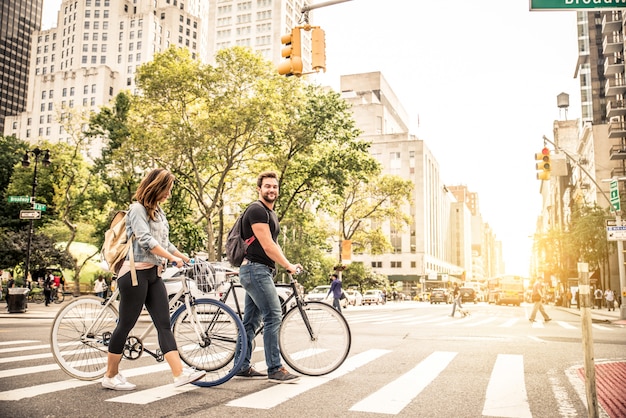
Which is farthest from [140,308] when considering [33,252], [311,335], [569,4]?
[33,252]

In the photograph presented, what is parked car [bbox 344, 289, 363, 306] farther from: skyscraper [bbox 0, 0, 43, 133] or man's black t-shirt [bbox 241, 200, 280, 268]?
skyscraper [bbox 0, 0, 43, 133]

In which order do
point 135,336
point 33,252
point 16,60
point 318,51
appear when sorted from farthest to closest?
1. point 16,60
2. point 33,252
3. point 318,51
4. point 135,336

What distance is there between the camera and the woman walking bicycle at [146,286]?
504 cm

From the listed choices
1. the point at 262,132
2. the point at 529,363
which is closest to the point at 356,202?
the point at 262,132

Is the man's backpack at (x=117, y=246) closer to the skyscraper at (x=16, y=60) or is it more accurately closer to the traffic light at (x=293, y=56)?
the traffic light at (x=293, y=56)

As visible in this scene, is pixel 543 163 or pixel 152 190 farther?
pixel 543 163

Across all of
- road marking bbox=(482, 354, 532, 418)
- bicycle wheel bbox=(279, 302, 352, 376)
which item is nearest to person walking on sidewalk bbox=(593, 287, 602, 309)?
road marking bbox=(482, 354, 532, 418)

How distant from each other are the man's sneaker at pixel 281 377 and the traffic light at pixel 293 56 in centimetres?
678

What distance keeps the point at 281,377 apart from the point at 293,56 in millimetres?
7239

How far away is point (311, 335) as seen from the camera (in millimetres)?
5871

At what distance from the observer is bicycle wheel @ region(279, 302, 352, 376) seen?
5.83m

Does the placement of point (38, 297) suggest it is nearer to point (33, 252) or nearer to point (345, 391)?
point (33, 252)

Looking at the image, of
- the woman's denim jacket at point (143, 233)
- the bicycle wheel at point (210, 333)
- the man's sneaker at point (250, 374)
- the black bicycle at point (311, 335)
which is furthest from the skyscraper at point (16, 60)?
the man's sneaker at point (250, 374)

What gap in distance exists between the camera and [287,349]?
5.81 metres
